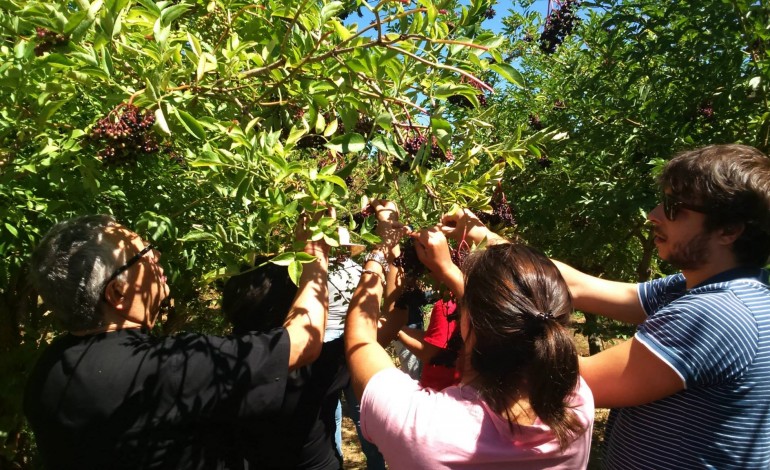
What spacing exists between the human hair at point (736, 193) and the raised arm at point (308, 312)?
3.59 feet

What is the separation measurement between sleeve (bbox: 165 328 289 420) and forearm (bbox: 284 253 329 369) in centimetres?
5

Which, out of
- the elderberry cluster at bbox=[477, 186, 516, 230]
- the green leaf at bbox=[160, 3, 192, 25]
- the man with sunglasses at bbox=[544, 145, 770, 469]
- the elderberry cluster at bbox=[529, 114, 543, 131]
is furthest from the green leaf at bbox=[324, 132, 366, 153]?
the elderberry cluster at bbox=[529, 114, 543, 131]

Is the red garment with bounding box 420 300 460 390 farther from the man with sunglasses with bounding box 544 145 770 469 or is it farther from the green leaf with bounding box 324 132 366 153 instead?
the green leaf with bounding box 324 132 366 153

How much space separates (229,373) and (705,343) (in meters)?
1.23

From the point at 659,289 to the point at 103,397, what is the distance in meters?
1.81

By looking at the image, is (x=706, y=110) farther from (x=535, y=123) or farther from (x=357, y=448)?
(x=357, y=448)

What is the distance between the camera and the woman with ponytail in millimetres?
Answer: 1161

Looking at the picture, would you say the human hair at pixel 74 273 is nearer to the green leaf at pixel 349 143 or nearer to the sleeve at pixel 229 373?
the sleeve at pixel 229 373

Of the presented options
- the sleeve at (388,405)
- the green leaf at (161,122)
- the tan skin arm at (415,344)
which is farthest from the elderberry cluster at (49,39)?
the tan skin arm at (415,344)

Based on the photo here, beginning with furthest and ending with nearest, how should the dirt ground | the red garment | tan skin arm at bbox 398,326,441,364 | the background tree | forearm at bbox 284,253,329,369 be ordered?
the dirt ground → tan skin arm at bbox 398,326,441,364 → the red garment → the background tree → forearm at bbox 284,253,329,369

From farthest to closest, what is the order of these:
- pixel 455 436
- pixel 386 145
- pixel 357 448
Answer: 1. pixel 357 448
2. pixel 386 145
3. pixel 455 436

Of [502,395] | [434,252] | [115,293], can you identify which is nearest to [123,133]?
[115,293]

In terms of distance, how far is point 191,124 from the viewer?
4.30 feet

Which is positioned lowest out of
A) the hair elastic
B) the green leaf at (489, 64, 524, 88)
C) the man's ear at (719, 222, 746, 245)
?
the hair elastic
